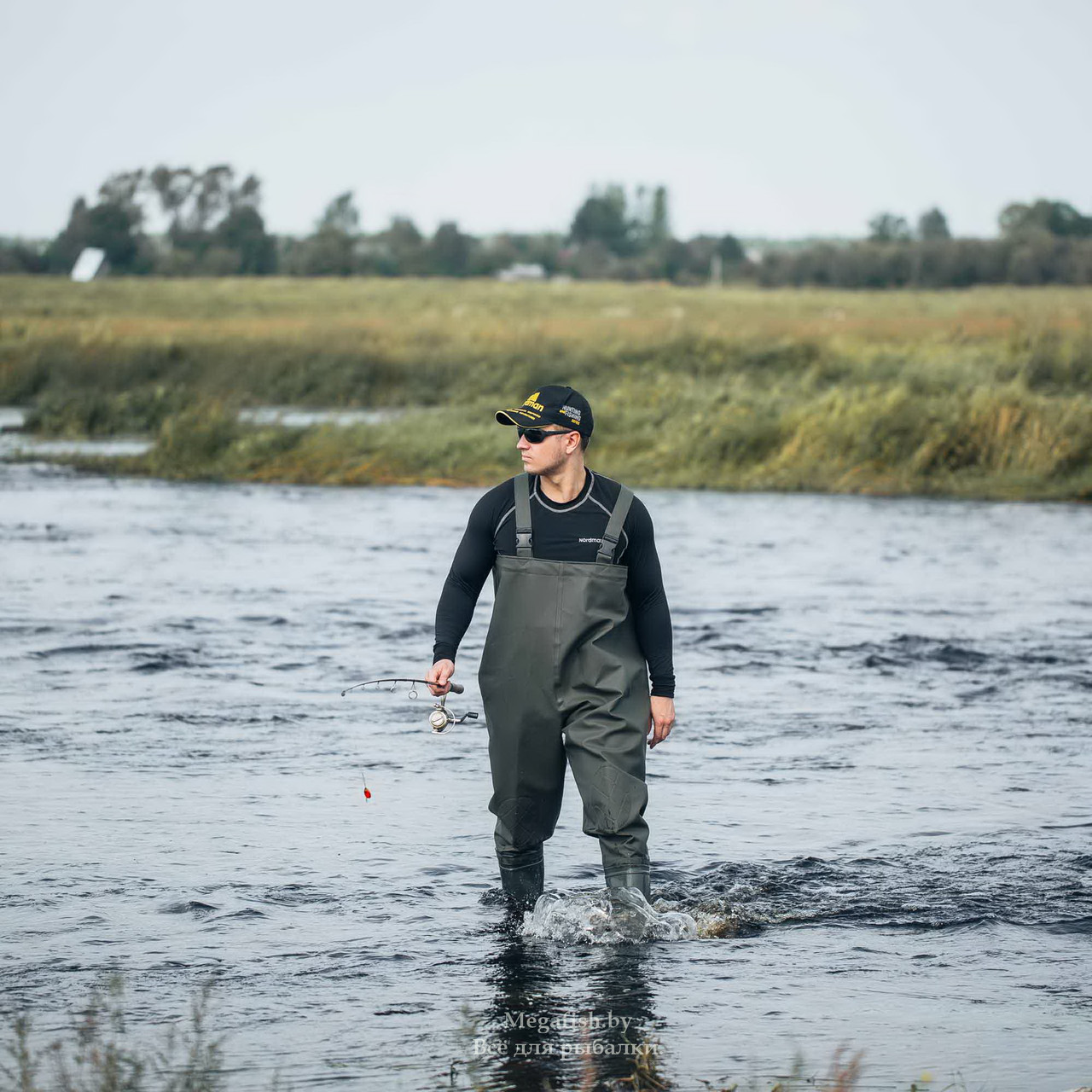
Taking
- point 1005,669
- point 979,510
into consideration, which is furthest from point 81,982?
point 979,510

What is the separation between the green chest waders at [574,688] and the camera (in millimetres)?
6070

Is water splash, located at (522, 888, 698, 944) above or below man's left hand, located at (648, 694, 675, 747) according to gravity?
below

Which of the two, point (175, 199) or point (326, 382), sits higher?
point (175, 199)

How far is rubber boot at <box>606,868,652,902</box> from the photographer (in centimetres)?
625

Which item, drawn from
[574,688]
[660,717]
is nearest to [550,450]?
[574,688]

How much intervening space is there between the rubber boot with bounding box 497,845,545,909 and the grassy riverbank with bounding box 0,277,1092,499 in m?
18.8

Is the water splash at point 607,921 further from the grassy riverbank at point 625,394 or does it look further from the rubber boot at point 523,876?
the grassy riverbank at point 625,394

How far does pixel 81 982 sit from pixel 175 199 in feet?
350

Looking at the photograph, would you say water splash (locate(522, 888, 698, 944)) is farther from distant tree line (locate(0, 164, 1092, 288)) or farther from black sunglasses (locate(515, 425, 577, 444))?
distant tree line (locate(0, 164, 1092, 288))

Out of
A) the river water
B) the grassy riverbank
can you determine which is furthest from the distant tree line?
the river water

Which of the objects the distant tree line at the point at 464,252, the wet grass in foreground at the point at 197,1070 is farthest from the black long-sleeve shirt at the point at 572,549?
the distant tree line at the point at 464,252

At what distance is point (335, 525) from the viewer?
804 inches

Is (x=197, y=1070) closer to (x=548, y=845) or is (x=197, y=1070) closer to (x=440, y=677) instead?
(x=440, y=677)

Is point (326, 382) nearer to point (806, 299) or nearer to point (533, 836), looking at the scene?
point (533, 836)
